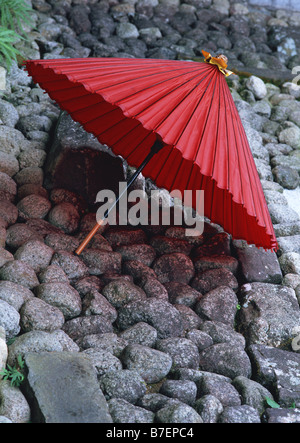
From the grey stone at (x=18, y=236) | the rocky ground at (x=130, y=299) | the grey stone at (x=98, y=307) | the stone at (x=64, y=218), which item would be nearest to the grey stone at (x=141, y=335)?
the rocky ground at (x=130, y=299)

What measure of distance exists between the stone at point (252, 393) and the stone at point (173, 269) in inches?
29.2

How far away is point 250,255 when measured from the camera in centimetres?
285

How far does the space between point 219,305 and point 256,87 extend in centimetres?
268

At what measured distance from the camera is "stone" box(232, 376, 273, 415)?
6.20ft

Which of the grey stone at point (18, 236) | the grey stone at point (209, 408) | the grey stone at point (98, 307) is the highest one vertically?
the grey stone at point (18, 236)

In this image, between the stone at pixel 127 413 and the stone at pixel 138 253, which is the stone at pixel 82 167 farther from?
the stone at pixel 127 413

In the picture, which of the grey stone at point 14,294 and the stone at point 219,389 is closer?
the stone at point 219,389

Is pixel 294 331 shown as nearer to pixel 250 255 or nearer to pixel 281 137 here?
pixel 250 255

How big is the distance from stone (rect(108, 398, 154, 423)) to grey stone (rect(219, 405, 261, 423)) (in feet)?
0.82

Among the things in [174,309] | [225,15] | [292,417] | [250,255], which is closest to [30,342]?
[174,309]

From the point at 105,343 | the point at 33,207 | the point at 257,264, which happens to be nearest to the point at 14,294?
the point at 105,343

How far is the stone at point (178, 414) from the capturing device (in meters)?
1.64

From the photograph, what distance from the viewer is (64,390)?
1.63 metres

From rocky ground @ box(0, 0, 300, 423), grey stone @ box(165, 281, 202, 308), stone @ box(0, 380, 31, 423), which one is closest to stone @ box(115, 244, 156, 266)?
rocky ground @ box(0, 0, 300, 423)
